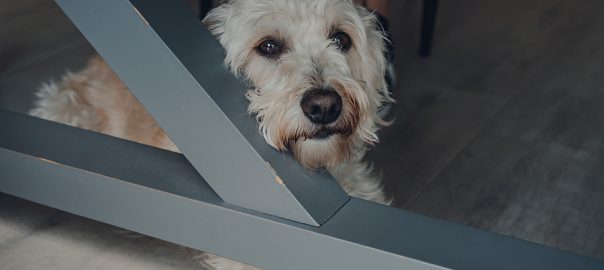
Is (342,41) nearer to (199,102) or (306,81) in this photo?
(306,81)

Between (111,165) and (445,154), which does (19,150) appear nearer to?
(111,165)

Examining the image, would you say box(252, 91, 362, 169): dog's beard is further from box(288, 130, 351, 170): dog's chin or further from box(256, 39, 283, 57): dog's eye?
box(256, 39, 283, 57): dog's eye

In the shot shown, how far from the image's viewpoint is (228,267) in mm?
1793

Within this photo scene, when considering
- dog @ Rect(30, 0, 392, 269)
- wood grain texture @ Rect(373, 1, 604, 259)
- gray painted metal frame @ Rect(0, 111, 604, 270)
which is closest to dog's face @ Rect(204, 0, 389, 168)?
dog @ Rect(30, 0, 392, 269)

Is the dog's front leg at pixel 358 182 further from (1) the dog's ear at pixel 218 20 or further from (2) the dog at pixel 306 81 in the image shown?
(1) the dog's ear at pixel 218 20

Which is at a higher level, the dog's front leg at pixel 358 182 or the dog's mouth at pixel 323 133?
the dog's mouth at pixel 323 133

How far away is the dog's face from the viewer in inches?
57.1

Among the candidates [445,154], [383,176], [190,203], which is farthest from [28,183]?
[445,154]

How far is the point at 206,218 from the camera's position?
56.8 inches

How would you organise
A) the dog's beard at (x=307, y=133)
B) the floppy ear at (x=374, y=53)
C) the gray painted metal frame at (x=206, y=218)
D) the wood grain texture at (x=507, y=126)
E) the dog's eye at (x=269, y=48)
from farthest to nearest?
the wood grain texture at (x=507, y=126) < the floppy ear at (x=374, y=53) < the dog's eye at (x=269, y=48) < the dog's beard at (x=307, y=133) < the gray painted metal frame at (x=206, y=218)

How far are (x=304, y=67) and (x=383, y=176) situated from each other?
0.74 m

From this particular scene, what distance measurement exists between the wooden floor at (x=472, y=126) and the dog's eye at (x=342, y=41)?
0.54m

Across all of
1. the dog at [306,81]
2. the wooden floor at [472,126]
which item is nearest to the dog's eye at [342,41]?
the dog at [306,81]

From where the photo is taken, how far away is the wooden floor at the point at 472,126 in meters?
1.86
